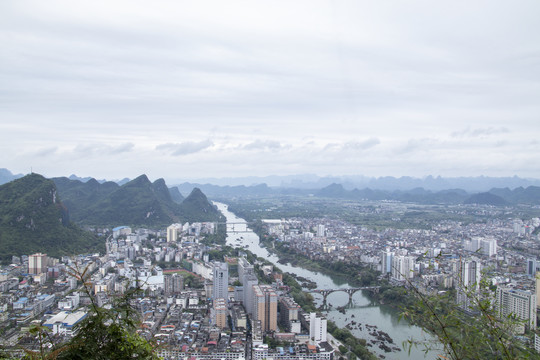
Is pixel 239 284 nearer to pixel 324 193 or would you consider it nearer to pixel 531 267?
pixel 531 267

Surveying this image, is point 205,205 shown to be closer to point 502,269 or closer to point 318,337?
point 502,269

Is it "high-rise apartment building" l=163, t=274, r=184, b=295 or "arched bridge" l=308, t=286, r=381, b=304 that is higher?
"high-rise apartment building" l=163, t=274, r=184, b=295

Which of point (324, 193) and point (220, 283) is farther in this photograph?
point (324, 193)

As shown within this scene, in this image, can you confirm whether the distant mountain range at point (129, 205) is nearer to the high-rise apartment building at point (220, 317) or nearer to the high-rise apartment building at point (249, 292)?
the high-rise apartment building at point (249, 292)

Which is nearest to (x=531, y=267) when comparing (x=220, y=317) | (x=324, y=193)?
(x=220, y=317)

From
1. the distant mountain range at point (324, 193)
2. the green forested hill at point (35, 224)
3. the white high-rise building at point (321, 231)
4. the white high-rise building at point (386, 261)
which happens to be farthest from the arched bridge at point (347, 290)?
the distant mountain range at point (324, 193)

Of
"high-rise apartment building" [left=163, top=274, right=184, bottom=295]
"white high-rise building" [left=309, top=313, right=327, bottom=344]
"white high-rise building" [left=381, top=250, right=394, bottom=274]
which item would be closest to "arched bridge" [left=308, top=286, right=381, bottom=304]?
"white high-rise building" [left=381, top=250, right=394, bottom=274]

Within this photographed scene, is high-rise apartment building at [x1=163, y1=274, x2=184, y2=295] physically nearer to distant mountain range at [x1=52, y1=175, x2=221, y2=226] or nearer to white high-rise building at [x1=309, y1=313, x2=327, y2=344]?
white high-rise building at [x1=309, y1=313, x2=327, y2=344]

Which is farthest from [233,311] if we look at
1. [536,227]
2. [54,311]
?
[536,227]
